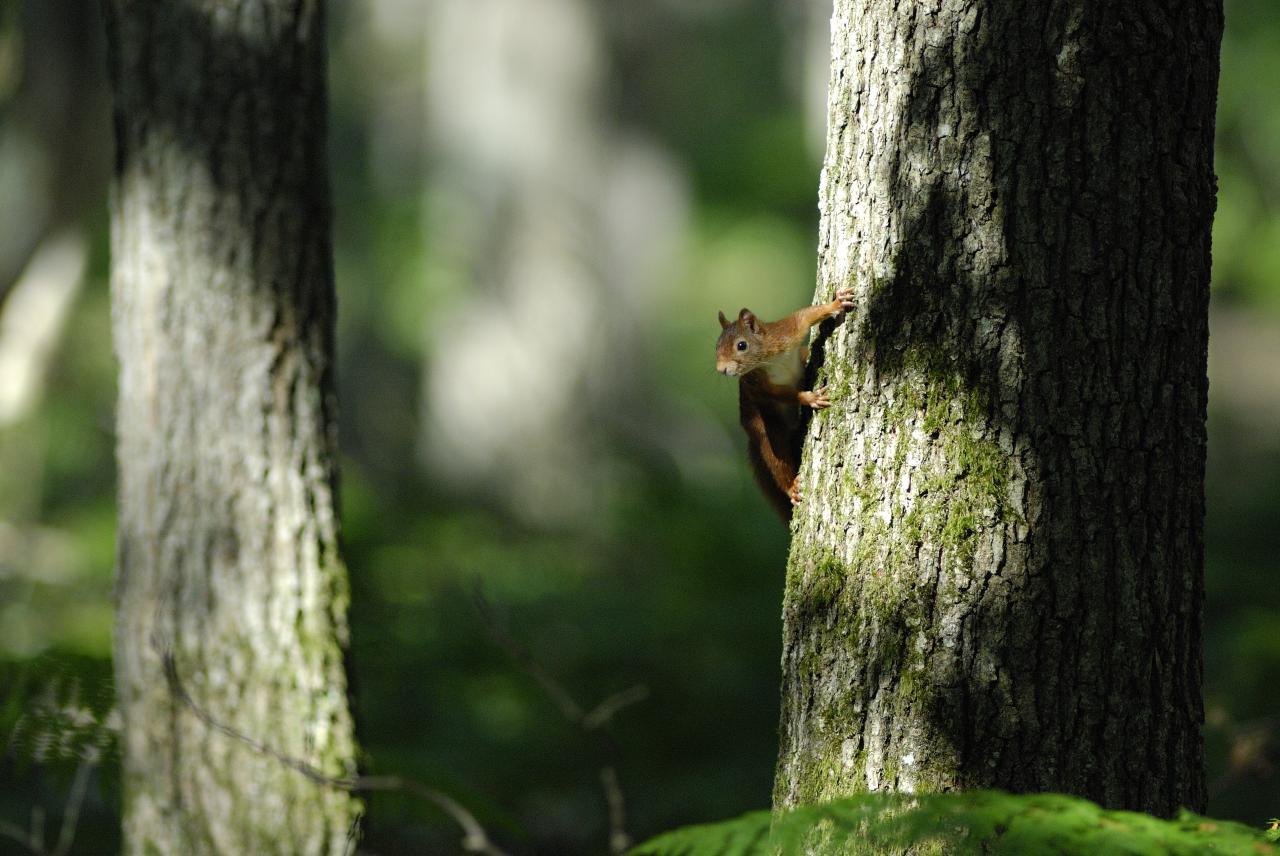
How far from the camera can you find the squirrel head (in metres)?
2.47

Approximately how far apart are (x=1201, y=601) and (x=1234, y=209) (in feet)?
41.3

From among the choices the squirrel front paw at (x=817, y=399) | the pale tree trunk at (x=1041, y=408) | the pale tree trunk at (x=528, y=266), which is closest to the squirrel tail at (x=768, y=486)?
the squirrel front paw at (x=817, y=399)

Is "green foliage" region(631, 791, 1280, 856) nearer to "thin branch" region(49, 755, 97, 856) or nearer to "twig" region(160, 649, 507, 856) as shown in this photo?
"twig" region(160, 649, 507, 856)

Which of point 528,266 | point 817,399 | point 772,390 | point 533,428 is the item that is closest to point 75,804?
point 772,390

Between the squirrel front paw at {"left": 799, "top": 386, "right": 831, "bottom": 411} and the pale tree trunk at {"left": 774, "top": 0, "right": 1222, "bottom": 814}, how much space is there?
150mm

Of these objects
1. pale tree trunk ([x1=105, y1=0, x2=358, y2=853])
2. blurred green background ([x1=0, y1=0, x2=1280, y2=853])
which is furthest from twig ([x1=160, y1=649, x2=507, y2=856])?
blurred green background ([x1=0, y1=0, x2=1280, y2=853])

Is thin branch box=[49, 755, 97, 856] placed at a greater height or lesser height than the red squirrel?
lesser

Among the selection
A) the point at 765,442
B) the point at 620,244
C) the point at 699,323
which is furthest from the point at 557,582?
the point at 699,323

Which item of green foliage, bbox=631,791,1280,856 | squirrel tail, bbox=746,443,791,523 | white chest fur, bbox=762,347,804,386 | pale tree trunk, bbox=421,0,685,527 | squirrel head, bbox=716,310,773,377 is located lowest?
green foliage, bbox=631,791,1280,856

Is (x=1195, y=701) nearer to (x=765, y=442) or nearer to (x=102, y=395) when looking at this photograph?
(x=765, y=442)

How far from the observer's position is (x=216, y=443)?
296cm

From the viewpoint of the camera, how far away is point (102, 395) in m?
14.1

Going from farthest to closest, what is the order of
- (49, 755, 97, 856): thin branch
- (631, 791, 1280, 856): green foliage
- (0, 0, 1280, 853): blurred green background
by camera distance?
(0, 0, 1280, 853): blurred green background
(49, 755, 97, 856): thin branch
(631, 791, 1280, 856): green foliage

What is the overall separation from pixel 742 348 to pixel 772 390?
190mm
